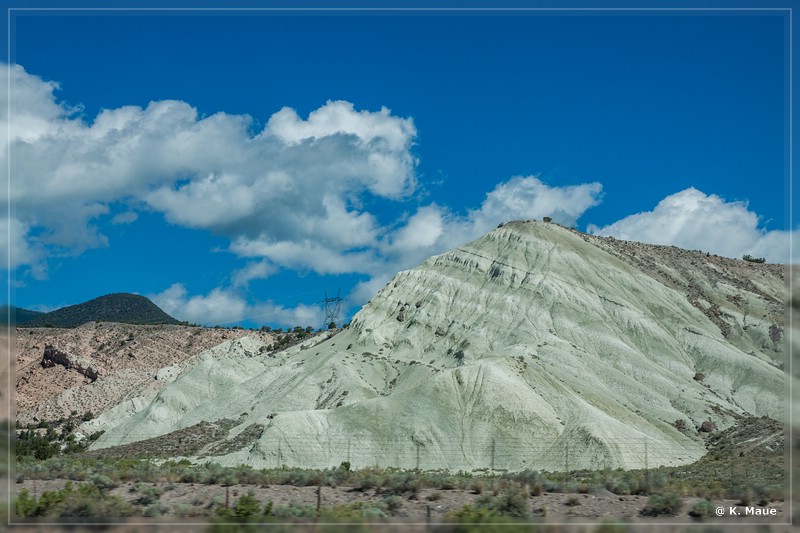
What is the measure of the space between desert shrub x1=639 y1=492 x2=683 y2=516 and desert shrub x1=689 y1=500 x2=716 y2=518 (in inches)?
17.8

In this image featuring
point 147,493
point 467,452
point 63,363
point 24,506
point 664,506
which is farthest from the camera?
point 63,363

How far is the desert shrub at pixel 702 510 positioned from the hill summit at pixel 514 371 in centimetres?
2357

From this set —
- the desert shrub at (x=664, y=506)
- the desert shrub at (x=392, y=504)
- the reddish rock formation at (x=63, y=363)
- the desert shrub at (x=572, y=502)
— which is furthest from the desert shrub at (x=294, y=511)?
the reddish rock formation at (x=63, y=363)

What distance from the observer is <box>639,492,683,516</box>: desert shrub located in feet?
76.7

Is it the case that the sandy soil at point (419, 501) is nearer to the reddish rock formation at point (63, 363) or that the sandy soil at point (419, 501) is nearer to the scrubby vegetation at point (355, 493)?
the scrubby vegetation at point (355, 493)

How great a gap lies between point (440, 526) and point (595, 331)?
59.0m

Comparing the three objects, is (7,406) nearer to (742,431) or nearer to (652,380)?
(742,431)

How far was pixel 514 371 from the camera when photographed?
62.6 meters

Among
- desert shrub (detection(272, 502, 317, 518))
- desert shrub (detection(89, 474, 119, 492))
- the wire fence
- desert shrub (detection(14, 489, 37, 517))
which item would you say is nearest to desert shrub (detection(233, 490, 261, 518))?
desert shrub (detection(272, 502, 317, 518))

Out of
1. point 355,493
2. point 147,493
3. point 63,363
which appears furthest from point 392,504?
point 63,363

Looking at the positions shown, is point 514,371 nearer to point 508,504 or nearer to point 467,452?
point 467,452

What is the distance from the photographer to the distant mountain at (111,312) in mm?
155875

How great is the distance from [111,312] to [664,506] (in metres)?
157

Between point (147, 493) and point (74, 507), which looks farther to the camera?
point (147, 493)
